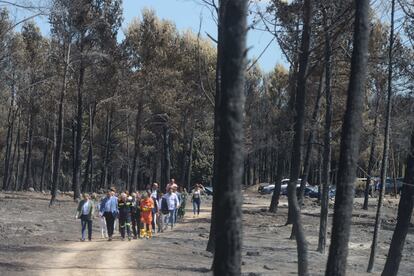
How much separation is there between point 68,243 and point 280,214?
19690 millimetres

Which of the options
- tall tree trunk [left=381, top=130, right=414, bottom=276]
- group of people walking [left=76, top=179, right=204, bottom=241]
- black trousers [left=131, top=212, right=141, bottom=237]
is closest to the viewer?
tall tree trunk [left=381, top=130, right=414, bottom=276]

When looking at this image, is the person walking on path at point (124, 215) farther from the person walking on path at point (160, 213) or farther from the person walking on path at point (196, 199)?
the person walking on path at point (196, 199)

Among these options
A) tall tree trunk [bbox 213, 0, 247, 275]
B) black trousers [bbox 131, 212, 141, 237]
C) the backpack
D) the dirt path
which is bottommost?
the dirt path

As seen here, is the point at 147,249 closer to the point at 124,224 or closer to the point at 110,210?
the point at 110,210

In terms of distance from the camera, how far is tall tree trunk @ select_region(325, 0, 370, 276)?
11.1m

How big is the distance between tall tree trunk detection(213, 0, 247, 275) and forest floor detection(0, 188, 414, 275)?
29.9ft

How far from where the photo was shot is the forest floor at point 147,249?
18531mm

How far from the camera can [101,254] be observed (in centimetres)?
2072

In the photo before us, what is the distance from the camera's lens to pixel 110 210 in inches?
1001

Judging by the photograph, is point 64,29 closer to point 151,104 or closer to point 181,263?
point 151,104

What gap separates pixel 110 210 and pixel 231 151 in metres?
17.4

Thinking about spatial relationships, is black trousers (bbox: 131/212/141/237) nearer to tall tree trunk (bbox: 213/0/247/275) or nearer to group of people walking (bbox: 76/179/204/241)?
group of people walking (bbox: 76/179/204/241)

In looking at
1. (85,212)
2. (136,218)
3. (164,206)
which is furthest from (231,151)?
(164,206)

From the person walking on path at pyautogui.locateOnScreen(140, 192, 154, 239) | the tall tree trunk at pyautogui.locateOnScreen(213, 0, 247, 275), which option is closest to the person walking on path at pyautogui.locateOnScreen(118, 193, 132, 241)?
the person walking on path at pyautogui.locateOnScreen(140, 192, 154, 239)
